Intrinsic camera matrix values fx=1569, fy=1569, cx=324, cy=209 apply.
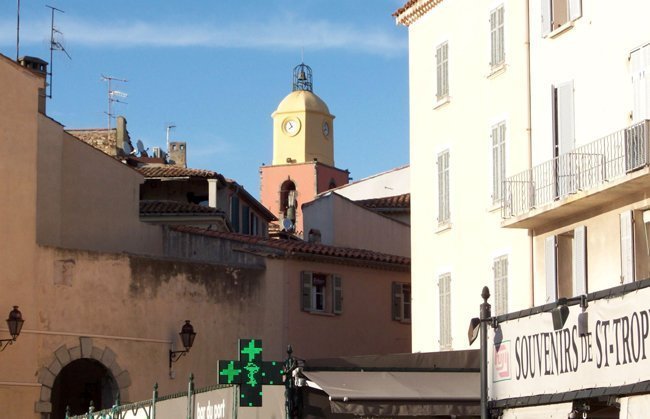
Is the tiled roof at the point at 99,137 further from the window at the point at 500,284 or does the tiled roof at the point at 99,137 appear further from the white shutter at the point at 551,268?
the white shutter at the point at 551,268

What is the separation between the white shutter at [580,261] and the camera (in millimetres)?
25578

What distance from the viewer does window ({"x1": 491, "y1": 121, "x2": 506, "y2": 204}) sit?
29.2 metres

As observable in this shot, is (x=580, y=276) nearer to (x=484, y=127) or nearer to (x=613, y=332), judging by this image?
(x=484, y=127)

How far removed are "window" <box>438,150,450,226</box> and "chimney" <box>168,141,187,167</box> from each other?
3260cm

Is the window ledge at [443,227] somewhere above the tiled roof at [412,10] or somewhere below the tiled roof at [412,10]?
below

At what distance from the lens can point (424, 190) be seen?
32.9 m

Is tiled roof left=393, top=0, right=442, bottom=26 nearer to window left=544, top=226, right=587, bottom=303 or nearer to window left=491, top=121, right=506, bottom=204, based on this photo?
window left=491, top=121, right=506, bottom=204

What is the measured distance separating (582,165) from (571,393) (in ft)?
40.6

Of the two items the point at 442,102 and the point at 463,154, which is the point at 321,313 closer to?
the point at 442,102

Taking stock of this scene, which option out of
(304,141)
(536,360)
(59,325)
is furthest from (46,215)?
(304,141)

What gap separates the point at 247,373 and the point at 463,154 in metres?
13.6

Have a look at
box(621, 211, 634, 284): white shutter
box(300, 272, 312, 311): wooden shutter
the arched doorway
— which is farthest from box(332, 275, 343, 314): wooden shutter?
box(621, 211, 634, 284): white shutter

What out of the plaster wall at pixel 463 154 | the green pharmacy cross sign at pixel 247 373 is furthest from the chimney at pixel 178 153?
the green pharmacy cross sign at pixel 247 373

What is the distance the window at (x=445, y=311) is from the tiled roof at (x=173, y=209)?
15.1 m
